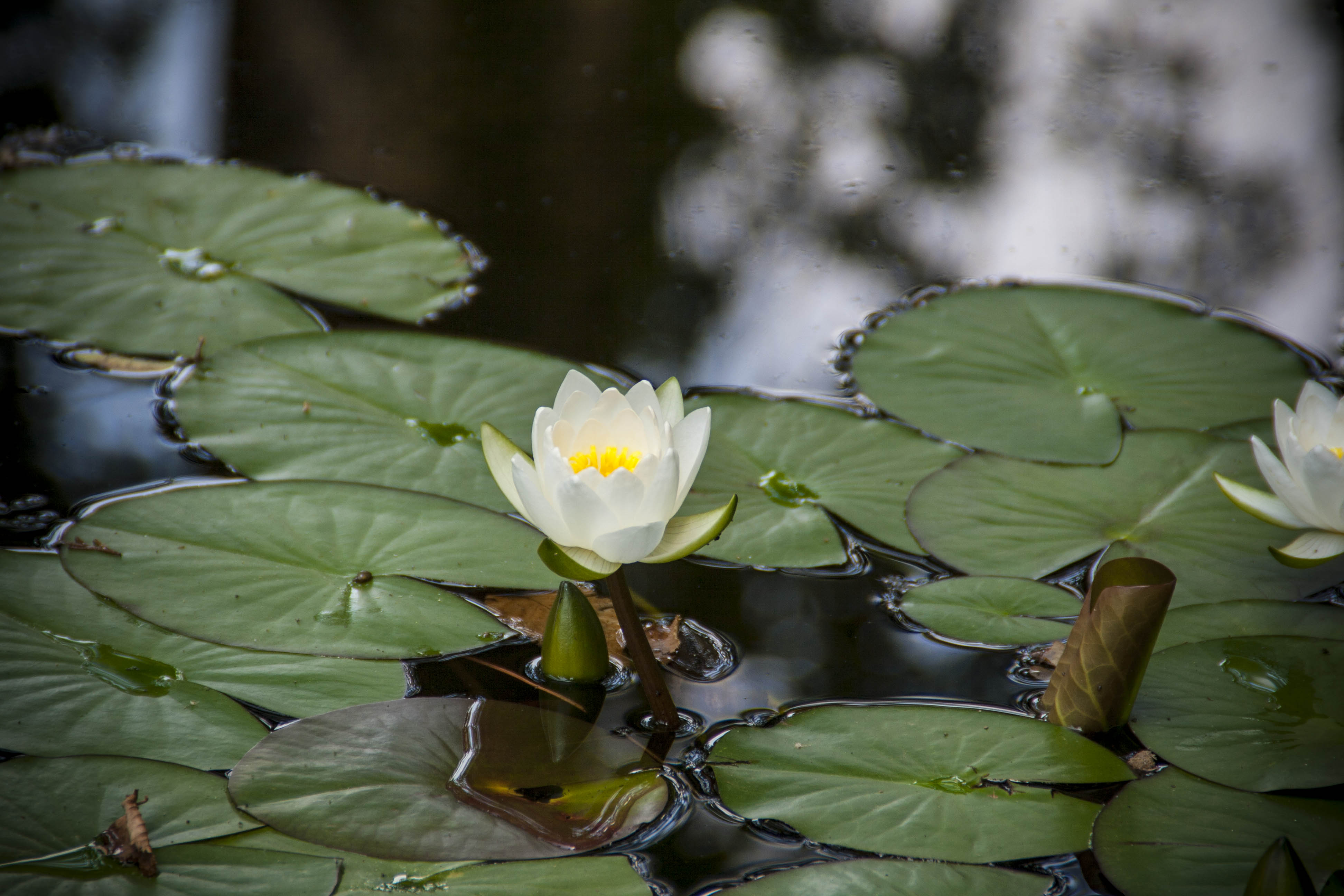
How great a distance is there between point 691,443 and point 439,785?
1.41 feet

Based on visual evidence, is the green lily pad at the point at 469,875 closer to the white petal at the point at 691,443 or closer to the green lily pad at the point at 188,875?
the green lily pad at the point at 188,875

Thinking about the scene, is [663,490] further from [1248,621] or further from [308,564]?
[1248,621]

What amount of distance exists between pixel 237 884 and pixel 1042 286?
5.64ft

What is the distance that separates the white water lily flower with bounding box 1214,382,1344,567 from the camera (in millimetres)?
1242

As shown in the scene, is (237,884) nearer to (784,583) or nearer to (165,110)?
(784,583)

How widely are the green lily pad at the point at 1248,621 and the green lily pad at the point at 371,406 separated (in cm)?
89

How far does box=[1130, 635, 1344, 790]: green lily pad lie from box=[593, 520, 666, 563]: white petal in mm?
620

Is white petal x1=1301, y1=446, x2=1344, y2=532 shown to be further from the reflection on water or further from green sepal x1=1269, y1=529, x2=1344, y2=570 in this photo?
the reflection on water

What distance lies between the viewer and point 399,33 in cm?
275

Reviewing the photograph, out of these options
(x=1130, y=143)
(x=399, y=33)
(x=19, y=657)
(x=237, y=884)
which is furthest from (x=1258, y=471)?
(x=399, y=33)

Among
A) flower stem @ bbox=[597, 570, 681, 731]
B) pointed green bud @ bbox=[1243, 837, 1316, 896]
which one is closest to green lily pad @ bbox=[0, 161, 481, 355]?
flower stem @ bbox=[597, 570, 681, 731]

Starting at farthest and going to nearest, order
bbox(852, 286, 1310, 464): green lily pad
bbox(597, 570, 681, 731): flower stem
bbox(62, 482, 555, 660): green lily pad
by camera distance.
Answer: bbox(852, 286, 1310, 464): green lily pad < bbox(62, 482, 555, 660): green lily pad < bbox(597, 570, 681, 731): flower stem

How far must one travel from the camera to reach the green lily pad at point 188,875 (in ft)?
2.86

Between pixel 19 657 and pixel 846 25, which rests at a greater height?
pixel 846 25
